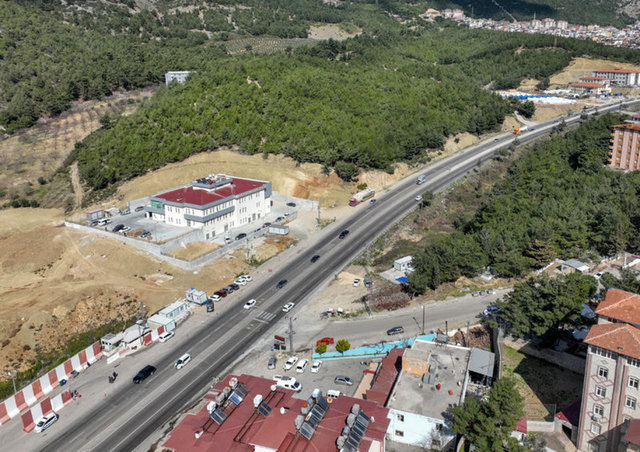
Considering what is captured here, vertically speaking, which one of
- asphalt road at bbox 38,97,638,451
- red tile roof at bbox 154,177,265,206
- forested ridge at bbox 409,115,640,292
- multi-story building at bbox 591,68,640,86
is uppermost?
multi-story building at bbox 591,68,640,86

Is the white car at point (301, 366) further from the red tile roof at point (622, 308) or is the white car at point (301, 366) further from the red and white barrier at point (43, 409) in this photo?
the red tile roof at point (622, 308)

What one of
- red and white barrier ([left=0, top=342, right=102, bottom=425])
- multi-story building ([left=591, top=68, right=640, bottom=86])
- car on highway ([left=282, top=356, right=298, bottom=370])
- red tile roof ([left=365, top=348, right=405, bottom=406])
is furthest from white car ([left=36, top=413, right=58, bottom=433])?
multi-story building ([left=591, top=68, right=640, bottom=86])

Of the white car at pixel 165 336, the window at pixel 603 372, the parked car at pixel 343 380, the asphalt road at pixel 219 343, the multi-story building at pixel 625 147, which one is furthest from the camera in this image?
the multi-story building at pixel 625 147

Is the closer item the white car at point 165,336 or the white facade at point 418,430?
the white facade at point 418,430

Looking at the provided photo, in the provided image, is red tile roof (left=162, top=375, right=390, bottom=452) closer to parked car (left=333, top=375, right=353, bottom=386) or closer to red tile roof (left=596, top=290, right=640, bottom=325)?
parked car (left=333, top=375, right=353, bottom=386)

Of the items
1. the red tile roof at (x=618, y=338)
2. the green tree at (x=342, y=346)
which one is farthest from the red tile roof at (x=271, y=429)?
the red tile roof at (x=618, y=338)

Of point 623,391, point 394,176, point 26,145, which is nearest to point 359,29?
point 394,176
